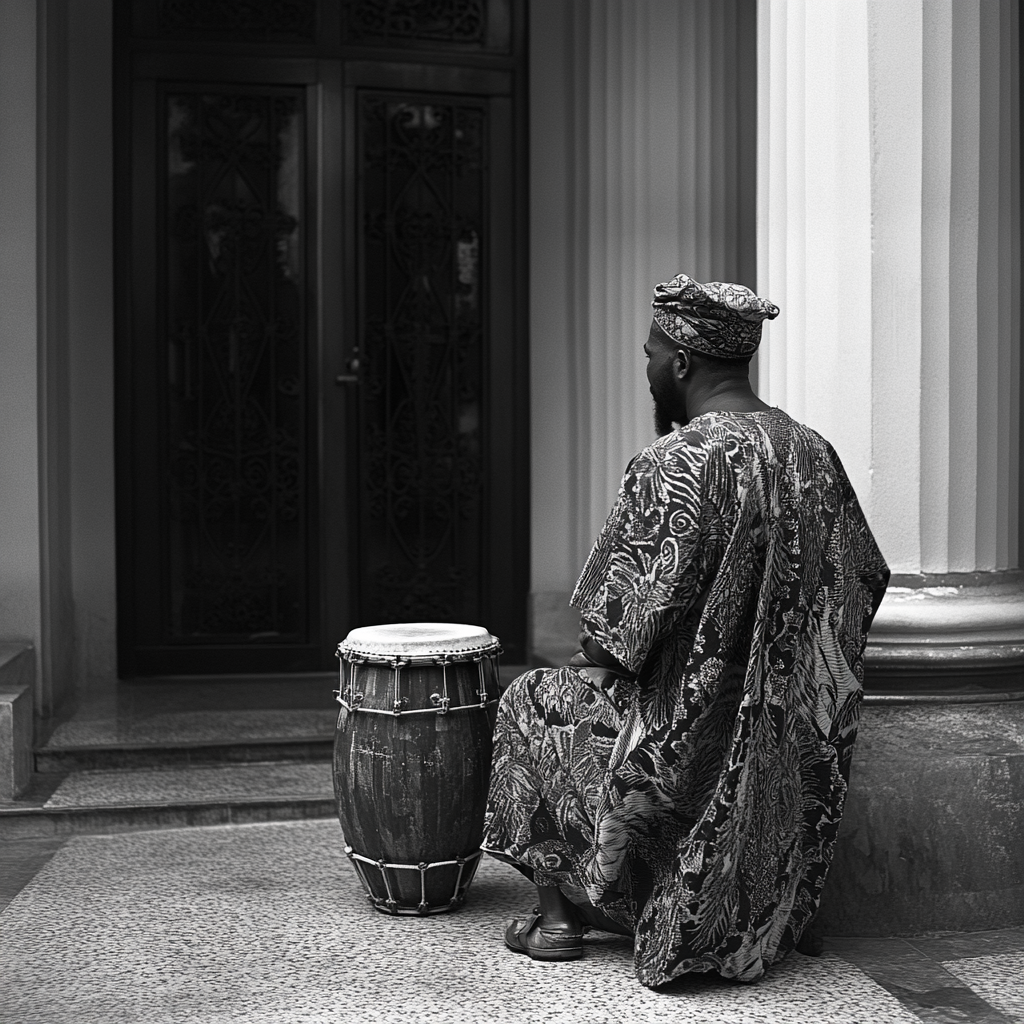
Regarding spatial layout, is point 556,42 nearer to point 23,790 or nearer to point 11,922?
point 23,790

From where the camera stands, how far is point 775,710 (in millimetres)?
3498

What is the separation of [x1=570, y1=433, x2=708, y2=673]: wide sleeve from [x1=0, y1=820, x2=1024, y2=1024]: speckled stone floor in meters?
0.85

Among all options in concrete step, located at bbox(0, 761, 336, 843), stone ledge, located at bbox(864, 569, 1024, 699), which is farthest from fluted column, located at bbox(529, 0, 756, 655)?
stone ledge, located at bbox(864, 569, 1024, 699)

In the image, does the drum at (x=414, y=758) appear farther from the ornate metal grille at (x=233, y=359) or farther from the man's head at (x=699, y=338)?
the ornate metal grille at (x=233, y=359)

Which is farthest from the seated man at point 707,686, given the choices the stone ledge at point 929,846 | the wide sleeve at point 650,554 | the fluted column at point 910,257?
the fluted column at point 910,257

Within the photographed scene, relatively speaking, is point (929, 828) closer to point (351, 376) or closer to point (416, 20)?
point (351, 376)

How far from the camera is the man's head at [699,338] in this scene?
3.60m

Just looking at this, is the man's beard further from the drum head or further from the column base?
the column base

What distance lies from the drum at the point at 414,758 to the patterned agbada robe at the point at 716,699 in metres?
0.45

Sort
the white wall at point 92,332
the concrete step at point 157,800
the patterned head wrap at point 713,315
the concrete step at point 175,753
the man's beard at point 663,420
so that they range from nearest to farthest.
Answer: the patterned head wrap at point 713,315, the man's beard at point 663,420, the concrete step at point 157,800, the concrete step at point 175,753, the white wall at point 92,332

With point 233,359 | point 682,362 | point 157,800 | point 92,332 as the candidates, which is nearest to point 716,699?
point 682,362

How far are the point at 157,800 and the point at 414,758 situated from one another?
5.40 feet

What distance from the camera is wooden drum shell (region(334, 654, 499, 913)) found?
13.2 feet

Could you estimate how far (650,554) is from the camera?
11.1 feet
